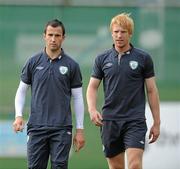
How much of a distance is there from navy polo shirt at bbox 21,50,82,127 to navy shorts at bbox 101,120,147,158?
20.1 inches

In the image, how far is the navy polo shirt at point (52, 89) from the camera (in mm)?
8375

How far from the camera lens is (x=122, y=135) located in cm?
868

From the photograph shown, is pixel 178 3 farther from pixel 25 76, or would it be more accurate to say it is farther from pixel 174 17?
pixel 25 76

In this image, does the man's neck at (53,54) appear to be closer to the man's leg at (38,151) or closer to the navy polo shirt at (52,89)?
the navy polo shirt at (52,89)

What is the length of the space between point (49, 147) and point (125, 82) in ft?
3.48

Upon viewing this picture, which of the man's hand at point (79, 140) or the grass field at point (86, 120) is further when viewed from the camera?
the grass field at point (86, 120)

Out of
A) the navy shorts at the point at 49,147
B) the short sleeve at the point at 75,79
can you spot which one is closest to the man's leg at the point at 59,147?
the navy shorts at the point at 49,147

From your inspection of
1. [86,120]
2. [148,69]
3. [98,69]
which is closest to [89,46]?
[86,120]

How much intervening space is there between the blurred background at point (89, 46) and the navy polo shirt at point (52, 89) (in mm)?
3394

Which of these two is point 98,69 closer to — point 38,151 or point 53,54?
point 53,54

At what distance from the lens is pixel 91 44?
470 inches

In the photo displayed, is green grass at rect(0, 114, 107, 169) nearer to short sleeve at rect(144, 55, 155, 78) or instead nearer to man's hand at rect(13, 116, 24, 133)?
short sleeve at rect(144, 55, 155, 78)

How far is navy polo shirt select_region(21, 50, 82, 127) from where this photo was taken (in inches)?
330

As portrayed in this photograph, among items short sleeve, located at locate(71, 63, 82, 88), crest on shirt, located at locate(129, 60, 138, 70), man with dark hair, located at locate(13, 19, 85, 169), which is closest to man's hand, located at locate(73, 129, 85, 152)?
man with dark hair, located at locate(13, 19, 85, 169)
